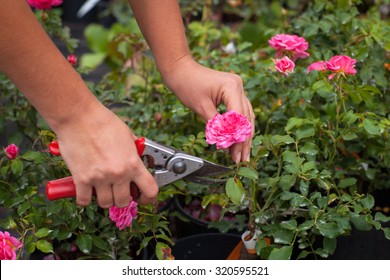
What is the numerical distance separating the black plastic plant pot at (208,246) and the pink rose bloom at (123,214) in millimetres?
368

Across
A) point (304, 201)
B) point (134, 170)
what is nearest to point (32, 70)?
point (134, 170)

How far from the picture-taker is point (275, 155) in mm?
1636

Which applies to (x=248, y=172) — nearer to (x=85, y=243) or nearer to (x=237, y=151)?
(x=237, y=151)

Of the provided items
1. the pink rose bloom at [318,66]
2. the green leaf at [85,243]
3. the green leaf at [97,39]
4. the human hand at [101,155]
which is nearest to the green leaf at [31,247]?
the green leaf at [85,243]

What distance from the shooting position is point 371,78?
1.95 meters

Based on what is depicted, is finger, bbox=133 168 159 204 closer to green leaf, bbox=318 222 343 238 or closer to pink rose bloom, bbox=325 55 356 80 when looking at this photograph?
green leaf, bbox=318 222 343 238

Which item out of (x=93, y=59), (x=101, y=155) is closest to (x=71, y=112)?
(x=101, y=155)

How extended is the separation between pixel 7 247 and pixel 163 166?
0.38 meters

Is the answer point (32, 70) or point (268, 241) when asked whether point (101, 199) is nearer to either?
point (32, 70)

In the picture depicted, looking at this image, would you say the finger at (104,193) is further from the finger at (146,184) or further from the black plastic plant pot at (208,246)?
the black plastic plant pot at (208,246)
